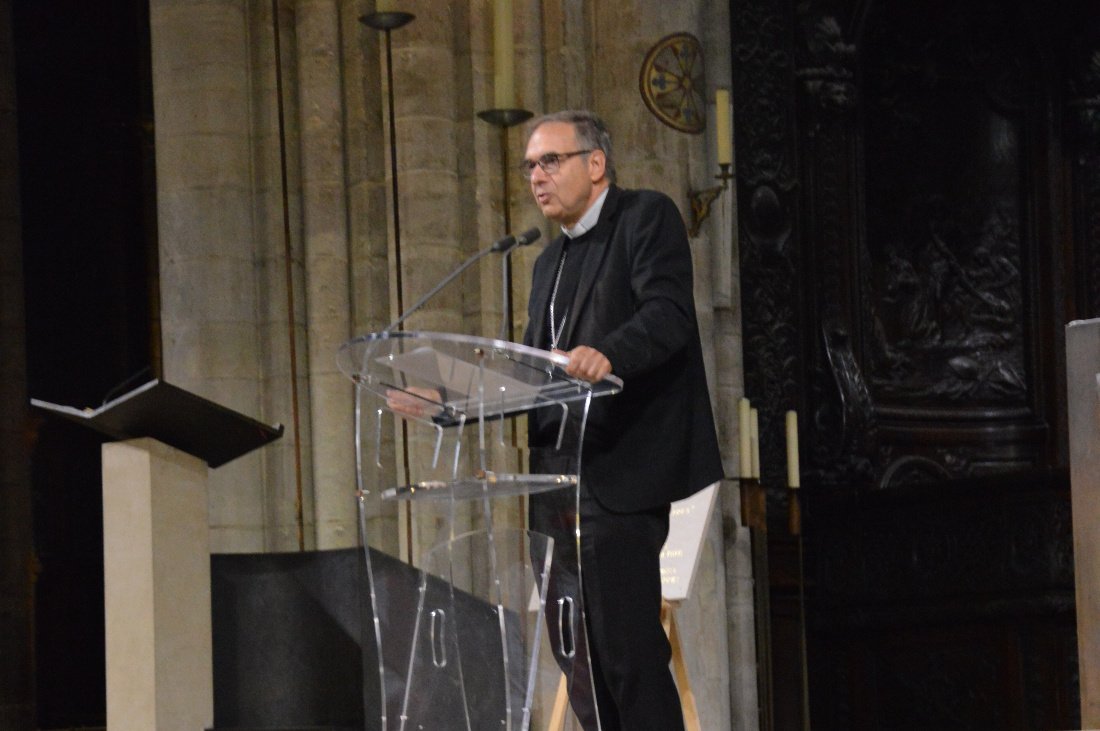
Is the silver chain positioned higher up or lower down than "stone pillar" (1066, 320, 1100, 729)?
higher up

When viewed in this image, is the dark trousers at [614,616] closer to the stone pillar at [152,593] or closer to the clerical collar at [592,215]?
the clerical collar at [592,215]

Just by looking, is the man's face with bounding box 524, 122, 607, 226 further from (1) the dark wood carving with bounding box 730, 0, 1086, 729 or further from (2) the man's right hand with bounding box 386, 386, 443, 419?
(1) the dark wood carving with bounding box 730, 0, 1086, 729

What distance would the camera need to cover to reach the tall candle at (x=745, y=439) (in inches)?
271

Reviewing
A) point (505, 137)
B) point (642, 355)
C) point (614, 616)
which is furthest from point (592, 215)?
point (505, 137)

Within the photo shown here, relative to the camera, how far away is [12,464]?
3648 millimetres

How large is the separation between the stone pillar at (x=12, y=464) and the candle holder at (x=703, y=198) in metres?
3.57

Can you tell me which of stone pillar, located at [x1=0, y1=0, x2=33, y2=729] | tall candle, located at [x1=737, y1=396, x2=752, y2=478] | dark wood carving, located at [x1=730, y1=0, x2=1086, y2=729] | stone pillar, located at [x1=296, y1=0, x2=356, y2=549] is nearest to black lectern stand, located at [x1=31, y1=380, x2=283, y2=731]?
stone pillar, located at [x1=0, y1=0, x2=33, y2=729]

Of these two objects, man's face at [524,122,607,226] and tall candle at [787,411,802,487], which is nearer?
man's face at [524,122,607,226]

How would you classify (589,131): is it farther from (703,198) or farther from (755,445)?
(755,445)

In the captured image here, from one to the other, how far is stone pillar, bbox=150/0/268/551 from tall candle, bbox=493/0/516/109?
3.79ft

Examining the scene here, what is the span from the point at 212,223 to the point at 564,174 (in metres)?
2.82

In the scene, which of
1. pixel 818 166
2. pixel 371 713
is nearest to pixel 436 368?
pixel 371 713

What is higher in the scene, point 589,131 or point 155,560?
point 589,131

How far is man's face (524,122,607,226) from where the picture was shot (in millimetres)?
4203
